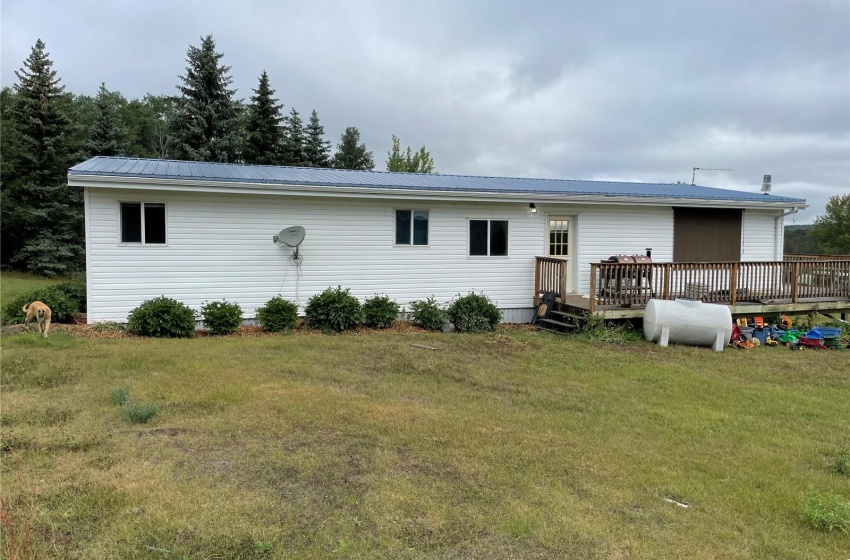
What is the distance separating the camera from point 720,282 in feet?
36.2

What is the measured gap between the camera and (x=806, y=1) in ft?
36.7

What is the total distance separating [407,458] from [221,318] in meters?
6.32

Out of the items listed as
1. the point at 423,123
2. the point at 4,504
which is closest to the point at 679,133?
the point at 423,123

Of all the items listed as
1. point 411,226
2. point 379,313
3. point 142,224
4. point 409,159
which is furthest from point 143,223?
point 409,159

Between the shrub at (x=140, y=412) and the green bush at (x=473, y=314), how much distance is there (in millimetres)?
6553

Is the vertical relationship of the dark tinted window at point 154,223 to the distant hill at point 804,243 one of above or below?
below

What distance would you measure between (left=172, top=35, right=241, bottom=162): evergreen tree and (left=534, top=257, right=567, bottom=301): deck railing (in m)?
19.1

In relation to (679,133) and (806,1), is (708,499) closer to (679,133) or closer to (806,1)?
(806,1)

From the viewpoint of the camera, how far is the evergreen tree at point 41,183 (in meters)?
22.0

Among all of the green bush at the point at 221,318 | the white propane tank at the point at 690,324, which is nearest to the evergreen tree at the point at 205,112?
the green bush at the point at 221,318

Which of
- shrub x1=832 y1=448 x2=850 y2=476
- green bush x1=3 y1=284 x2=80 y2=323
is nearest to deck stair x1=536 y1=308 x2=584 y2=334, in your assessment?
shrub x1=832 y1=448 x2=850 y2=476

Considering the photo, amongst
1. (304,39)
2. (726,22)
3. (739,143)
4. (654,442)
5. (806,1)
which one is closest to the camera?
(654,442)

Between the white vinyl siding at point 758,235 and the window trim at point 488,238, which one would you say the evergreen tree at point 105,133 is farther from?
the white vinyl siding at point 758,235

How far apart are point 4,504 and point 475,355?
241 inches
